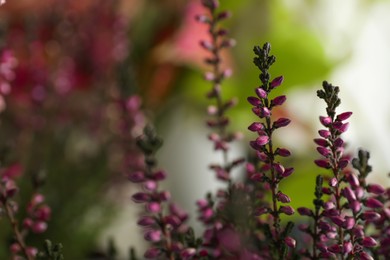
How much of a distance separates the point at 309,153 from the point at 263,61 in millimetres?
604

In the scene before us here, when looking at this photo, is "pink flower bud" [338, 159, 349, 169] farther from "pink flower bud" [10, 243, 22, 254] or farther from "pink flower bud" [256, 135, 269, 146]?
"pink flower bud" [10, 243, 22, 254]

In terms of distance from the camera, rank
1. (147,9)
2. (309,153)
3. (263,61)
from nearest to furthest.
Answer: (263,61)
(309,153)
(147,9)

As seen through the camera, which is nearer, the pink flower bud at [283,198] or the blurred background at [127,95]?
the pink flower bud at [283,198]

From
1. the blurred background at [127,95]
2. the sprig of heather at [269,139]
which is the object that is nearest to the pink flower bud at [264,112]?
the sprig of heather at [269,139]

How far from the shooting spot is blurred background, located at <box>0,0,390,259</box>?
0.65 m

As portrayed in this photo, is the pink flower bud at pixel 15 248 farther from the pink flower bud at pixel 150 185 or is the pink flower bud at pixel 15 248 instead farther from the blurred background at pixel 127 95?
the blurred background at pixel 127 95

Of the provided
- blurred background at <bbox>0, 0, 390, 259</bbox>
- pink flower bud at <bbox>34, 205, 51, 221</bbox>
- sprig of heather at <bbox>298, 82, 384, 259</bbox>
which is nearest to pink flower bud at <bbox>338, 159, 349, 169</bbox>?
sprig of heather at <bbox>298, 82, 384, 259</bbox>

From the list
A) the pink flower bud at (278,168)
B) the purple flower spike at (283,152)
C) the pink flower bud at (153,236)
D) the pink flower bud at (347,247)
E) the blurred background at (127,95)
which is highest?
the blurred background at (127,95)

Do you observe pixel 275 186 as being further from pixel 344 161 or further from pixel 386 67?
pixel 386 67

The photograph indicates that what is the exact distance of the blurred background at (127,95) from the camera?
0.65 meters

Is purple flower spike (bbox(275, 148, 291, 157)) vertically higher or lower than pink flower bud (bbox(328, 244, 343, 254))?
higher

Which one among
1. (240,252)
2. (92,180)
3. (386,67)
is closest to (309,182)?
(92,180)

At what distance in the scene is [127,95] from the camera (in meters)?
0.53

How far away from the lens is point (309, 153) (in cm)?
85
